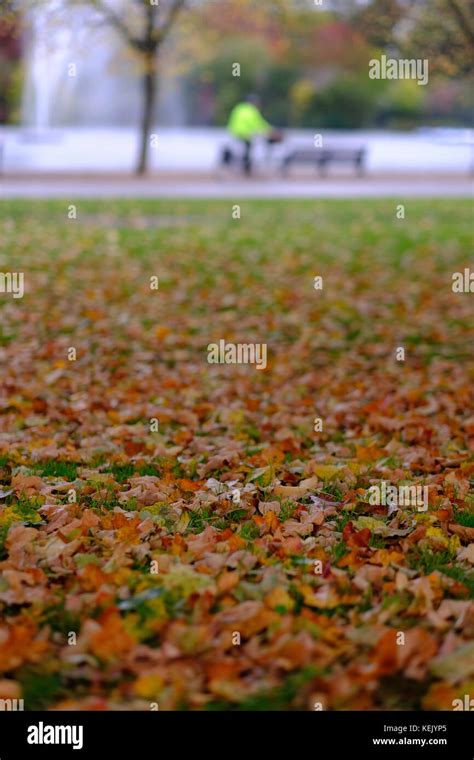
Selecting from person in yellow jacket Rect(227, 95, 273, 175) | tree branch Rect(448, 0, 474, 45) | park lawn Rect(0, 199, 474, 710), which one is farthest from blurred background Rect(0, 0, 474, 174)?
park lawn Rect(0, 199, 474, 710)

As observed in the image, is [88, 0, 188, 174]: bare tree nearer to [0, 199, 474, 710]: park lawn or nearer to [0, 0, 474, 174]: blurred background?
[0, 0, 474, 174]: blurred background

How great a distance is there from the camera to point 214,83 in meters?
40.9

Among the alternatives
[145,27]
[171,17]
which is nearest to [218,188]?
[171,17]

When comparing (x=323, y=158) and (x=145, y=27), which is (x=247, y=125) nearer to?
(x=323, y=158)

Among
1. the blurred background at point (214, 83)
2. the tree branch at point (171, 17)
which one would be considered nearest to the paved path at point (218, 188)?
the blurred background at point (214, 83)

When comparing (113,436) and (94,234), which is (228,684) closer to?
(113,436)

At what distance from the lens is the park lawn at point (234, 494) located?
3.28 meters

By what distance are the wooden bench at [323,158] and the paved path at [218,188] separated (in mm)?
494

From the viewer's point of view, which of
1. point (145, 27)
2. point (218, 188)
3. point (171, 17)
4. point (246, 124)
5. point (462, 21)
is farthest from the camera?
point (246, 124)

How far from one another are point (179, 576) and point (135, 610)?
0.85 feet

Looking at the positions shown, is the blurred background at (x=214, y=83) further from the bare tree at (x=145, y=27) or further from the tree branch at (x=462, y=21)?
the tree branch at (x=462, y=21)

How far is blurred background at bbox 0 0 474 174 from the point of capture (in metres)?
20.6

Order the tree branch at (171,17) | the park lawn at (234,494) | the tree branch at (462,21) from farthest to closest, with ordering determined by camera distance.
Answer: the tree branch at (171,17) → the tree branch at (462,21) → the park lawn at (234,494)

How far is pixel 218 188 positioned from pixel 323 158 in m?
4.82
